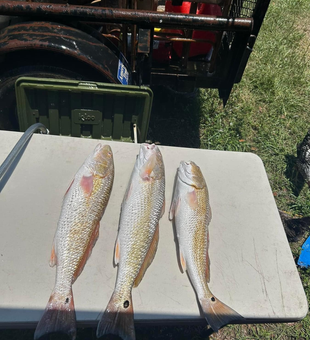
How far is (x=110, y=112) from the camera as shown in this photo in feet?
9.11

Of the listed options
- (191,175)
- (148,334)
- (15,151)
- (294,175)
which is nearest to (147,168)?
(191,175)

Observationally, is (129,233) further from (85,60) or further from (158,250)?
(85,60)

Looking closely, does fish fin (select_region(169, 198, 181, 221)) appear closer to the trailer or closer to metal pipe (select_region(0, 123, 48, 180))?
the trailer

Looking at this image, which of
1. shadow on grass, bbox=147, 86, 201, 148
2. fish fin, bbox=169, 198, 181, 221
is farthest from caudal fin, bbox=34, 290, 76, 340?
shadow on grass, bbox=147, 86, 201, 148

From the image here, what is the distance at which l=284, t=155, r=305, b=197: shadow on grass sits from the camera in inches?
157

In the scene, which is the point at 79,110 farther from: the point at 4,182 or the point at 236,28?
the point at 236,28

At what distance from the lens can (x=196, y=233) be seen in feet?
6.47

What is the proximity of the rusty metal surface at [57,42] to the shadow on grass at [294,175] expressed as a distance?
286cm

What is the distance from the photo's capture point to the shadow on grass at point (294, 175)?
13.0 feet

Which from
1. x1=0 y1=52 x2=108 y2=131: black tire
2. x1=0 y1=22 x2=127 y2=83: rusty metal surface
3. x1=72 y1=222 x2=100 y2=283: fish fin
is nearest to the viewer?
x1=72 y1=222 x2=100 y2=283: fish fin

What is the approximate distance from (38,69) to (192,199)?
1.83 metres

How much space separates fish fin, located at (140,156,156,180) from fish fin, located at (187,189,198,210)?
1.07 feet

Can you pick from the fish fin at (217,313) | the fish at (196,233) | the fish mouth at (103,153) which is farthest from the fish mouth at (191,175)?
the fish fin at (217,313)

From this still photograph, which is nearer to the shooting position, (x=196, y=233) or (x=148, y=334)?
(x=196, y=233)
